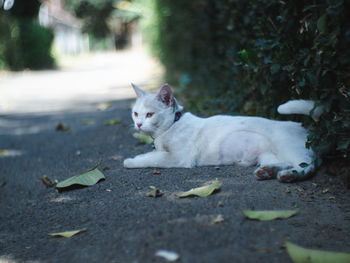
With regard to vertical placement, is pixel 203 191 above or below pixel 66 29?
below

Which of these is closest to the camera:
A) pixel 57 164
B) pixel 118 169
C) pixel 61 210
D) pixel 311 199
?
pixel 311 199

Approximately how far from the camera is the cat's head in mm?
3197

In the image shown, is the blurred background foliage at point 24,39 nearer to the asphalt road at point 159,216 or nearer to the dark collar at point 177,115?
the asphalt road at point 159,216

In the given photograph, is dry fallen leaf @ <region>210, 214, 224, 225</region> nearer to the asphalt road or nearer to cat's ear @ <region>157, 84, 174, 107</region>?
the asphalt road

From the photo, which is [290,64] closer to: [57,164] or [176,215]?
[176,215]

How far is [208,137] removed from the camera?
3.20 meters

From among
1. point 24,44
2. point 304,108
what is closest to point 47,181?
point 304,108

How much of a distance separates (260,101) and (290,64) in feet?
4.54

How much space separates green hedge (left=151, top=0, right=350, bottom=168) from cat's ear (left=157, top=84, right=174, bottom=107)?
920 millimetres

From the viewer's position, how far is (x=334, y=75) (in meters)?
2.62

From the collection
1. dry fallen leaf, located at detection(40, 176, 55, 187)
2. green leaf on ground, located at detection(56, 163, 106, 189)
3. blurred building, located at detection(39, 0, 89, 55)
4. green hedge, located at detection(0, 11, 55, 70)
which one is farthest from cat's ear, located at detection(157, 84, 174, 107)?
blurred building, located at detection(39, 0, 89, 55)

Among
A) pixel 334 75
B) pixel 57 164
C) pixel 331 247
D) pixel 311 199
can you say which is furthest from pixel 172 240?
pixel 57 164

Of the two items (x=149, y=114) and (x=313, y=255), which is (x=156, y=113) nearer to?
(x=149, y=114)

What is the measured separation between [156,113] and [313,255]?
183cm
